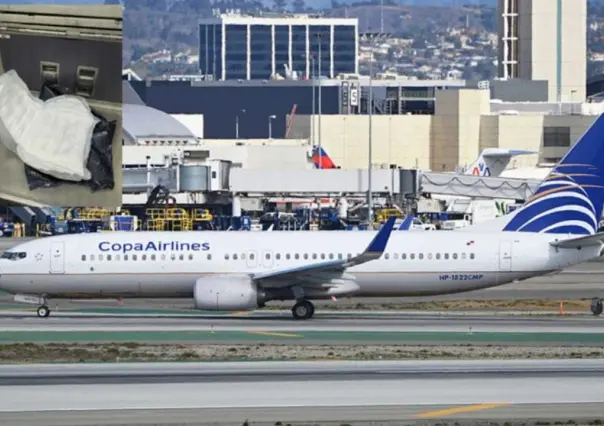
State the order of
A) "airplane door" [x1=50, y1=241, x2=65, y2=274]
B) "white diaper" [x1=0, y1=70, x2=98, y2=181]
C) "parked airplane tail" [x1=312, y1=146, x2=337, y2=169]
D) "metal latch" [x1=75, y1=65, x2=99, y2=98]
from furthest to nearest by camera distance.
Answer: "parked airplane tail" [x1=312, y1=146, x2=337, y2=169] → "metal latch" [x1=75, y1=65, x2=99, y2=98] → "white diaper" [x1=0, y1=70, x2=98, y2=181] → "airplane door" [x1=50, y1=241, x2=65, y2=274]

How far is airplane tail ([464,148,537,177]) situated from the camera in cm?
12450

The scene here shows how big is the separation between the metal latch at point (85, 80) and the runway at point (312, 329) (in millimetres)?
59291

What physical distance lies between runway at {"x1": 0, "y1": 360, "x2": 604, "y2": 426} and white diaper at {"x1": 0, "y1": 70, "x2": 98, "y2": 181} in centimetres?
6627

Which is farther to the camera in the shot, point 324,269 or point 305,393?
point 324,269

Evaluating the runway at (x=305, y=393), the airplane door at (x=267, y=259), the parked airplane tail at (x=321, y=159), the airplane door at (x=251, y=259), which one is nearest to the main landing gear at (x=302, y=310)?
the airplane door at (x=267, y=259)

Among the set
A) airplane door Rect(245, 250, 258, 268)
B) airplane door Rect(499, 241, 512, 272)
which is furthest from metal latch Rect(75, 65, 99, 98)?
airplane door Rect(499, 241, 512, 272)

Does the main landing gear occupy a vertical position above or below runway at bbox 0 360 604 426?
below

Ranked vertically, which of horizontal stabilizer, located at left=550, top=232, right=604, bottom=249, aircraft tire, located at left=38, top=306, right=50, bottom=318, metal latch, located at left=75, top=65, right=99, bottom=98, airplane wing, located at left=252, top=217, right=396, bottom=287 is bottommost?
aircraft tire, located at left=38, top=306, right=50, bottom=318

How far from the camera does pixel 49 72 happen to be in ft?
379

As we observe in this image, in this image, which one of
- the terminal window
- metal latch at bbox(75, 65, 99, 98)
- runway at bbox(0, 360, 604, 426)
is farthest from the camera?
the terminal window

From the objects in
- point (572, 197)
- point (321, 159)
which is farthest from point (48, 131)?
point (572, 197)

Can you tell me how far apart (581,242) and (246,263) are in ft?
38.1

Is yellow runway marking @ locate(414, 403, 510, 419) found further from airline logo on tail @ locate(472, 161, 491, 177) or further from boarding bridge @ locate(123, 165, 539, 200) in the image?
airline logo on tail @ locate(472, 161, 491, 177)

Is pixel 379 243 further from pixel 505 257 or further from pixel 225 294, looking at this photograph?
pixel 225 294
